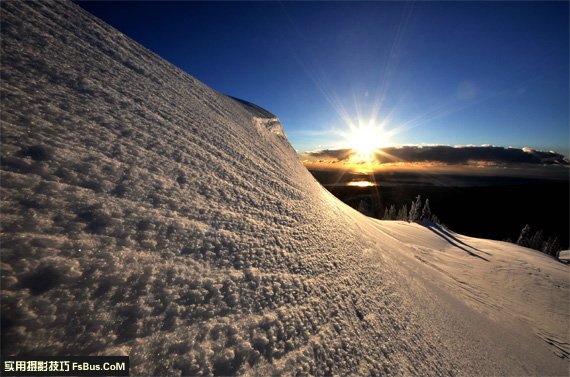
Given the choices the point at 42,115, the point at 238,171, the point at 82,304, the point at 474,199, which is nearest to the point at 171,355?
the point at 82,304

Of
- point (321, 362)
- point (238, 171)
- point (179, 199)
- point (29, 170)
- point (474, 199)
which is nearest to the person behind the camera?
point (29, 170)

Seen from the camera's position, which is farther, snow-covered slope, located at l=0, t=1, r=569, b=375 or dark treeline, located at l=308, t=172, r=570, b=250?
A: dark treeline, located at l=308, t=172, r=570, b=250

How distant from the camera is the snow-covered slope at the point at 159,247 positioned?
2.48 feet

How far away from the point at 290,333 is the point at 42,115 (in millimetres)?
1547

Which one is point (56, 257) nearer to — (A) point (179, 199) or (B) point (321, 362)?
(A) point (179, 199)

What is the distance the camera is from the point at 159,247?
1.01 m

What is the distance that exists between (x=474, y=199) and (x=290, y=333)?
115160 mm

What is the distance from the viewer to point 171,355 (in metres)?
0.78

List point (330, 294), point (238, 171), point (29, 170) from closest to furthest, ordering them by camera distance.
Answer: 1. point (29, 170)
2. point (330, 294)
3. point (238, 171)

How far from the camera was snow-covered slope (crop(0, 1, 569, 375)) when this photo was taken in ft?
2.48

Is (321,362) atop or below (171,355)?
below

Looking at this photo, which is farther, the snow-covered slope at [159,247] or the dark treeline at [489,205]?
the dark treeline at [489,205]

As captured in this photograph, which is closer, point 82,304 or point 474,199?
point 82,304

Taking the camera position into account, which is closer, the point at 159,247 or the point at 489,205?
the point at 159,247
